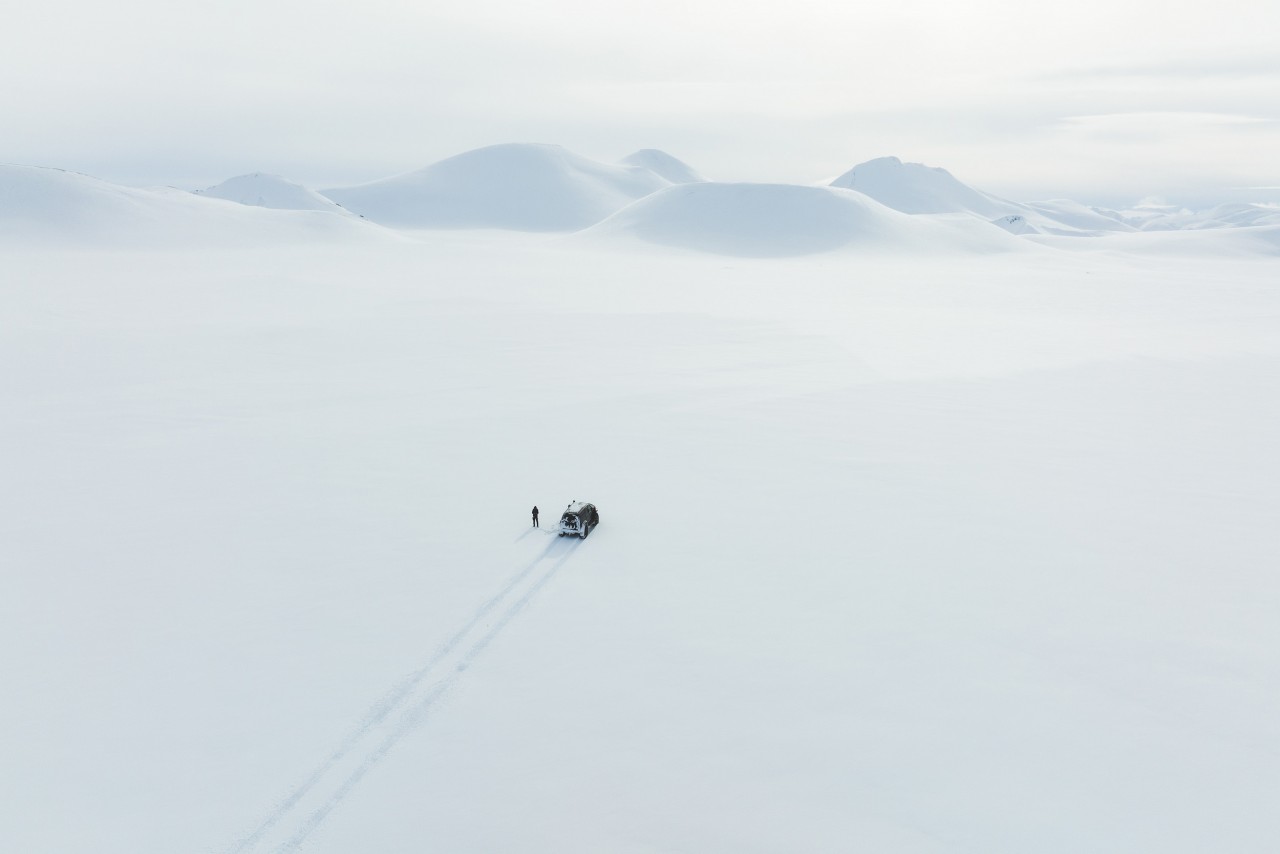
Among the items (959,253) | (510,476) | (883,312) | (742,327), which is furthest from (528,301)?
(959,253)

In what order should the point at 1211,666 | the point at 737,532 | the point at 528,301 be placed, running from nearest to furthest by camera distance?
1. the point at 1211,666
2. the point at 737,532
3. the point at 528,301

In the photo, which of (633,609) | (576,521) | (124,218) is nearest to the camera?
(633,609)

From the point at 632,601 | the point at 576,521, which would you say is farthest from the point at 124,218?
the point at 632,601

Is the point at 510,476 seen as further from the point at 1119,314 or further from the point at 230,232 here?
the point at 230,232

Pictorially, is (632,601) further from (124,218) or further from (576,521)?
(124,218)

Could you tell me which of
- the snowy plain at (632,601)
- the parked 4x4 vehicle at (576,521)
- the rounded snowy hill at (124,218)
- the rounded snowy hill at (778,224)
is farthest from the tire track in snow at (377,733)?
the rounded snowy hill at (778,224)

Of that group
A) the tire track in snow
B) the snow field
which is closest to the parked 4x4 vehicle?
the snow field

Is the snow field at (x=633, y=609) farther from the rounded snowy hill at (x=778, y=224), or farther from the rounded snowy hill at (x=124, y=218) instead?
the rounded snowy hill at (x=778, y=224)
